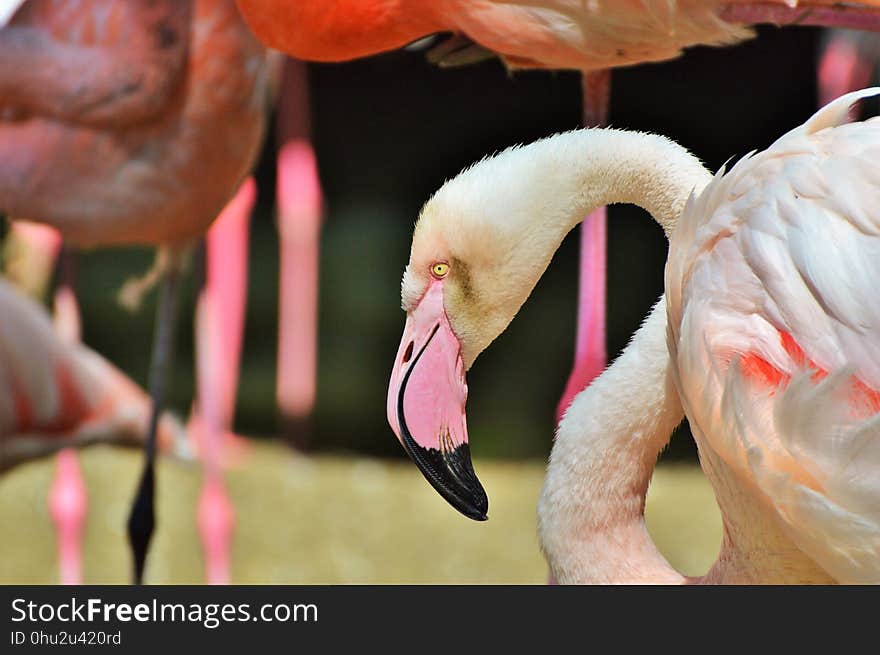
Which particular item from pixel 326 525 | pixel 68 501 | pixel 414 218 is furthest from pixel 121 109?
pixel 414 218

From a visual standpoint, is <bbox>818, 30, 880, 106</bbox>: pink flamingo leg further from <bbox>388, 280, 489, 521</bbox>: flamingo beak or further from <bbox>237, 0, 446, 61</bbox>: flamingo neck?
<bbox>388, 280, 489, 521</bbox>: flamingo beak

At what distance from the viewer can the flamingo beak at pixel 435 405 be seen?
5.25 ft

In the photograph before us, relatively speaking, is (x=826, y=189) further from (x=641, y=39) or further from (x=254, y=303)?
(x=254, y=303)

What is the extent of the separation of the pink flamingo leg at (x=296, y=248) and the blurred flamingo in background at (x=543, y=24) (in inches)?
58.2

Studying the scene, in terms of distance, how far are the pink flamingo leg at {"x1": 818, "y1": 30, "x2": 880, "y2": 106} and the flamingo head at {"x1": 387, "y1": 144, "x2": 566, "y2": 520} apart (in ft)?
6.96

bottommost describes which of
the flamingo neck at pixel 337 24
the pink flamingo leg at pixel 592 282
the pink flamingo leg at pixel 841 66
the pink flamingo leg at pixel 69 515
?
the pink flamingo leg at pixel 69 515

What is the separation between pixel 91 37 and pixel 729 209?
1.26m

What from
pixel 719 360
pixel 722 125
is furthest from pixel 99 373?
pixel 722 125

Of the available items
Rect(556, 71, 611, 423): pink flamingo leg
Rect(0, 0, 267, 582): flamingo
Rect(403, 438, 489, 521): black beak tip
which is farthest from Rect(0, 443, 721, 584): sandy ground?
Rect(403, 438, 489, 521): black beak tip

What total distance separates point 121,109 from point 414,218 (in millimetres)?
2734

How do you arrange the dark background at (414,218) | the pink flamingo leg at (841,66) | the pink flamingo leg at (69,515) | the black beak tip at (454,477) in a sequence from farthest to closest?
the dark background at (414,218), the pink flamingo leg at (841,66), the pink flamingo leg at (69,515), the black beak tip at (454,477)

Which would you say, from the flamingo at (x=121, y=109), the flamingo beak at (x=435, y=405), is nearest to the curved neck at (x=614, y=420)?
the flamingo beak at (x=435, y=405)

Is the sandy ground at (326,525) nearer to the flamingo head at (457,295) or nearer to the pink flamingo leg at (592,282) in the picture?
the pink flamingo leg at (592,282)

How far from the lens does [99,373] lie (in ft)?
9.02
